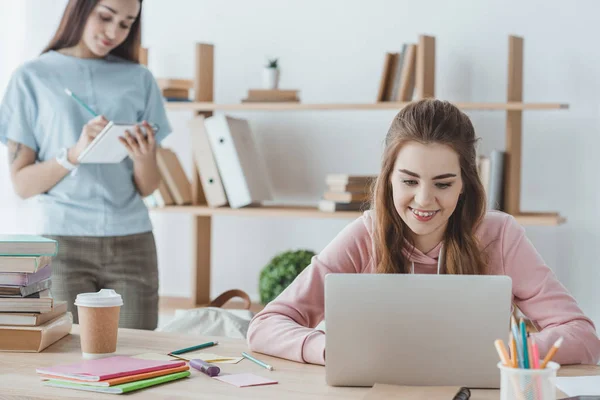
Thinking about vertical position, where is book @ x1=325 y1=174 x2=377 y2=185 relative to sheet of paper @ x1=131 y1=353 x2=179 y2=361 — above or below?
above

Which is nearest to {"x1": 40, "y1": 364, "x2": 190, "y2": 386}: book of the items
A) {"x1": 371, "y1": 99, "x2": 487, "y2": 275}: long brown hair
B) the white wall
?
{"x1": 371, "y1": 99, "x2": 487, "y2": 275}: long brown hair

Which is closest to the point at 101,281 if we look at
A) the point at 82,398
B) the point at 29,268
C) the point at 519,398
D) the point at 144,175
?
the point at 144,175

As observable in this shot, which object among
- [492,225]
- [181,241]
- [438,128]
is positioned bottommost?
[181,241]

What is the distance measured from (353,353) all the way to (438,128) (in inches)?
20.2

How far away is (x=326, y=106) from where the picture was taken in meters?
3.26

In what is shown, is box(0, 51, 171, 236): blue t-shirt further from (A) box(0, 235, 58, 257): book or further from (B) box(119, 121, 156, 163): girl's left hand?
(A) box(0, 235, 58, 257): book

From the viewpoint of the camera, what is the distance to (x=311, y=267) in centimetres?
169

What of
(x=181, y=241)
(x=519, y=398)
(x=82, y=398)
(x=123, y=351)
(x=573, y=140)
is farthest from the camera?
(x=181, y=241)

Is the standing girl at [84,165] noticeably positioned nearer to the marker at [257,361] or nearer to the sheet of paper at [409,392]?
the marker at [257,361]

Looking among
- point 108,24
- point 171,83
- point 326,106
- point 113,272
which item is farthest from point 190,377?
point 171,83

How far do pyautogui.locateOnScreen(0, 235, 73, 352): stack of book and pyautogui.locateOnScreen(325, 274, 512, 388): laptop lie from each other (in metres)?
0.60

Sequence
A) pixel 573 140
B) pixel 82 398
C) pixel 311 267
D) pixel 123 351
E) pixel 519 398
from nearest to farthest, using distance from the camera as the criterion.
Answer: pixel 519 398 < pixel 82 398 < pixel 123 351 < pixel 311 267 < pixel 573 140

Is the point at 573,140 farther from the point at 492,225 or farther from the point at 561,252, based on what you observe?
the point at 492,225

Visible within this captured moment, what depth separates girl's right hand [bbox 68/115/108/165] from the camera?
86.7 inches
